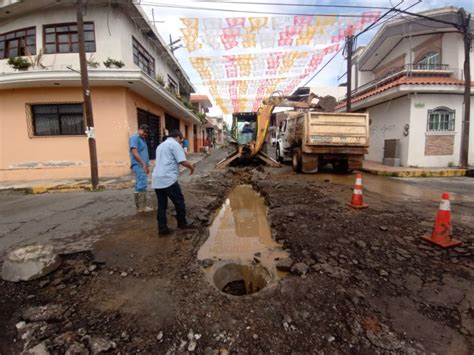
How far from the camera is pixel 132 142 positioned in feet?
15.2

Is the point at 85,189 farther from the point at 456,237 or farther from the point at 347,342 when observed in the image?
the point at 456,237

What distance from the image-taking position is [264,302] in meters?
2.15

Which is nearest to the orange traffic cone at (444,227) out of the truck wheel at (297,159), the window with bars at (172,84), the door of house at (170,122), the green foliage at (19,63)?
the truck wheel at (297,159)

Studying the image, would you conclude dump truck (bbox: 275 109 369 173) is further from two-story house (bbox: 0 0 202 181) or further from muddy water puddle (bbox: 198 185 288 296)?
two-story house (bbox: 0 0 202 181)

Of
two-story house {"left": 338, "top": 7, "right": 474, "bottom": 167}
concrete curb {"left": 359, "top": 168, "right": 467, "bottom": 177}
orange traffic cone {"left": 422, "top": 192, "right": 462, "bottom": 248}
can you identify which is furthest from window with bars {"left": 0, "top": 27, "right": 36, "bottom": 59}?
two-story house {"left": 338, "top": 7, "right": 474, "bottom": 167}

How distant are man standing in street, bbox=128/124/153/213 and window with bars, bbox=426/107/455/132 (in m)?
11.5

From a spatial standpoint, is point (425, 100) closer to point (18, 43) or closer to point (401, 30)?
point (401, 30)

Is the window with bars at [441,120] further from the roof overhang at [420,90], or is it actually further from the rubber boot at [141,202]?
the rubber boot at [141,202]

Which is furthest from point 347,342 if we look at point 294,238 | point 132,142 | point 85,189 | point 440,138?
point 440,138

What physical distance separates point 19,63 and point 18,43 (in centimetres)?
179

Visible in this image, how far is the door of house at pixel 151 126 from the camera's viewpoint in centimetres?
1107

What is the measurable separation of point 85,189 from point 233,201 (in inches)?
189

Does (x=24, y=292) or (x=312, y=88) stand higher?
(x=312, y=88)

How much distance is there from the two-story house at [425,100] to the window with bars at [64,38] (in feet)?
41.1
